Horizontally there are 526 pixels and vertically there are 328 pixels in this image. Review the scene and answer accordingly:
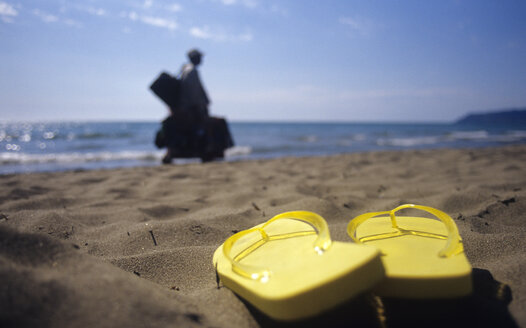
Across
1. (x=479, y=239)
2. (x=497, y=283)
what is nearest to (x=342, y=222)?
(x=479, y=239)

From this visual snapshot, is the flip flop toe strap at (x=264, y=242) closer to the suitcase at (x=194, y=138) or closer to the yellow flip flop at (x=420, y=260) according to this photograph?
the yellow flip flop at (x=420, y=260)

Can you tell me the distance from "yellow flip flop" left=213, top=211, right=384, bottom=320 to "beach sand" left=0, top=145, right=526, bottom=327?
61 millimetres

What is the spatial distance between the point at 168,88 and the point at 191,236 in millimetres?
3527

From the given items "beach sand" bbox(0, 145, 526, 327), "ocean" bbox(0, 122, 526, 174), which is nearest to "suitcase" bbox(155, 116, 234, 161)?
"ocean" bbox(0, 122, 526, 174)

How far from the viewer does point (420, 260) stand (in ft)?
2.40

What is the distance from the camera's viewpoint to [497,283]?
0.88 metres

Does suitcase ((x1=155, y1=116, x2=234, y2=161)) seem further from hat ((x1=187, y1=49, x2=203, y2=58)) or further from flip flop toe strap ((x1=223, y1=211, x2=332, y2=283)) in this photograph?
flip flop toe strap ((x1=223, y1=211, x2=332, y2=283))

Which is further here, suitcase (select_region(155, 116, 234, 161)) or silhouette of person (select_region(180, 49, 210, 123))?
suitcase (select_region(155, 116, 234, 161))

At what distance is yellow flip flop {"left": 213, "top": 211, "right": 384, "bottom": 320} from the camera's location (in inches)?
22.7

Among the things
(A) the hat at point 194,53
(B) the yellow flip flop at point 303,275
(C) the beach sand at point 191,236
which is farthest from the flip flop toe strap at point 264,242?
(A) the hat at point 194,53

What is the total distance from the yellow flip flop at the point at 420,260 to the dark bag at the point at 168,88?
404 cm

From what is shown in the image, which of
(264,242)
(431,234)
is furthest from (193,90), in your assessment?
(431,234)

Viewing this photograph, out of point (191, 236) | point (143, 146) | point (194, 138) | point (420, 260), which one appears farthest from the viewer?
point (143, 146)

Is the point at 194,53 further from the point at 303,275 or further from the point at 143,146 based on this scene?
the point at 143,146
